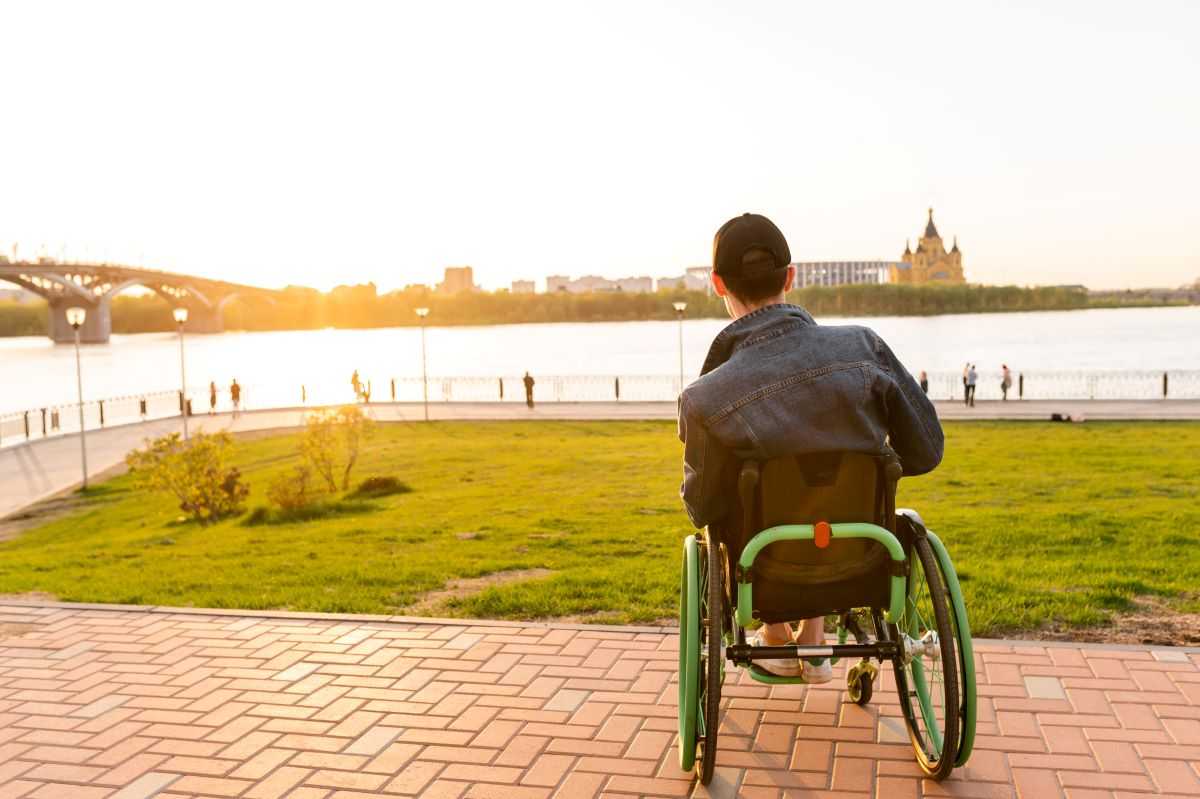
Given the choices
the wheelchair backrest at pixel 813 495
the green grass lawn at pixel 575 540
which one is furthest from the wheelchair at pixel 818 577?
the green grass lawn at pixel 575 540

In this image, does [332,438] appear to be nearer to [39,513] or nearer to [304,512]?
[304,512]

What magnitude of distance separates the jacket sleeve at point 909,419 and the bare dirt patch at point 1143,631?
2120mm

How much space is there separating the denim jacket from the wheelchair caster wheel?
101 centimetres

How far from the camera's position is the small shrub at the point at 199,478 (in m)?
12.6

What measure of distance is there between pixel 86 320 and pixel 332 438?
225 feet

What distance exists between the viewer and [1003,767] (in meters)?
3.24

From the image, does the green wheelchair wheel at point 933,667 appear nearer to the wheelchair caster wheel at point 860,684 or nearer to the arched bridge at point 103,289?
the wheelchair caster wheel at point 860,684

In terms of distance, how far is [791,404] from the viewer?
279cm

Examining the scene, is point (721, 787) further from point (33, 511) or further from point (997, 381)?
point (997, 381)

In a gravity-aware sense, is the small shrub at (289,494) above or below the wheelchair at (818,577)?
below

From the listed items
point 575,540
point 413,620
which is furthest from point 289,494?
point 413,620

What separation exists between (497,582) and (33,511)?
39.6 feet

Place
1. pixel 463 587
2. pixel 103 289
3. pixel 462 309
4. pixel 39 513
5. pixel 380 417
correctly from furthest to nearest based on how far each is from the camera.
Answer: pixel 462 309, pixel 103 289, pixel 380 417, pixel 39 513, pixel 463 587

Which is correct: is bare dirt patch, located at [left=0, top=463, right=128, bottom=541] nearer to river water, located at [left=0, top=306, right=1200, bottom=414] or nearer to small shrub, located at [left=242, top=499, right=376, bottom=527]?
small shrub, located at [left=242, top=499, right=376, bottom=527]
